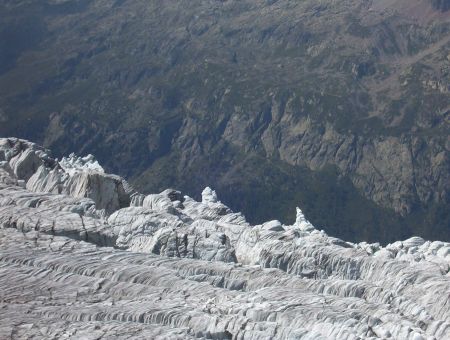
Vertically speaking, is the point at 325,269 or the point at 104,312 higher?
the point at 104,312

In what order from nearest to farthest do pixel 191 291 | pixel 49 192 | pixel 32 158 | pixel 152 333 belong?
pixel 152 333, pixel 191 291, pixel 49 192, pixel 32 158

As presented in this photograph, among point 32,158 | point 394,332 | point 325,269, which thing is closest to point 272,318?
point 394,332

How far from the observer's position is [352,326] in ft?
377

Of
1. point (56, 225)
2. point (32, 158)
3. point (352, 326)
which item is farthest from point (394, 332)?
point (32, 158)

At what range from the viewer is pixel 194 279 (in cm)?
13512

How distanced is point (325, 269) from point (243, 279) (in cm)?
1217

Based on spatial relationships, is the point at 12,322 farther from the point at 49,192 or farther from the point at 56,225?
the point at 49,192

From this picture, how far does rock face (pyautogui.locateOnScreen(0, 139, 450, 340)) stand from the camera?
116812 mm

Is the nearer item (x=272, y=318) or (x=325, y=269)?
(x=272, y=318)

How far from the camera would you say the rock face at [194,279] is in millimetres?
116812

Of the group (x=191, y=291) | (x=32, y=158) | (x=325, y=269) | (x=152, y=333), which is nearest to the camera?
(x=152, y=333)

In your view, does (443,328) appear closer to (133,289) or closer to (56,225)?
(133,289)

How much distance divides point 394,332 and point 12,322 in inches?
1406

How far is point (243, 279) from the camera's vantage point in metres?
135
